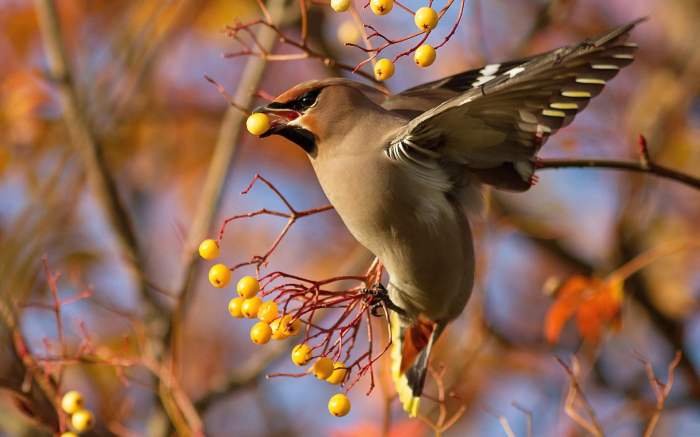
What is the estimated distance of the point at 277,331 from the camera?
235 centimetres

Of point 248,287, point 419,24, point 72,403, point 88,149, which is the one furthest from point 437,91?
point 88,149

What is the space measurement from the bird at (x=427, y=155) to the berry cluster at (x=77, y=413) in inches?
36.3

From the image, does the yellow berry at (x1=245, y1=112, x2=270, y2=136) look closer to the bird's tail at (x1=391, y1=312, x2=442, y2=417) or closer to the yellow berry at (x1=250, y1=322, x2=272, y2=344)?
the yellow berry at (x1=250, y1=322, x2=272, y2=344)

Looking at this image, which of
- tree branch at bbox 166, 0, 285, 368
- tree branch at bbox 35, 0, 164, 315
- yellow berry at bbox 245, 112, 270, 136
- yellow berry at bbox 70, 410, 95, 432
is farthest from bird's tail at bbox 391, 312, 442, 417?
tree branch at bbox 35, 0, 164, 315

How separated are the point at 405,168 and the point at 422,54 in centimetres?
34

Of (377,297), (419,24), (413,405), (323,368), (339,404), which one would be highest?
(419,24)

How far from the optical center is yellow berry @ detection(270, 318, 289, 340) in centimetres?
235

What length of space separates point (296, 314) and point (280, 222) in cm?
497

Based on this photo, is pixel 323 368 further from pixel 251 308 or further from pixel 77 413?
pixel 77 413

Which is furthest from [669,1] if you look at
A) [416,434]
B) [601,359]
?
[416,434]

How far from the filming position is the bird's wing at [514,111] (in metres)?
2.14

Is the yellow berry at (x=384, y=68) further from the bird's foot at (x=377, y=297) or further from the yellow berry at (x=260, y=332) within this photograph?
the yellow berry at (x=260, y=332)

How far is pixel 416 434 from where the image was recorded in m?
4.28

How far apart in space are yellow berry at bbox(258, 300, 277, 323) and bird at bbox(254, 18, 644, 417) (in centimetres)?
34
